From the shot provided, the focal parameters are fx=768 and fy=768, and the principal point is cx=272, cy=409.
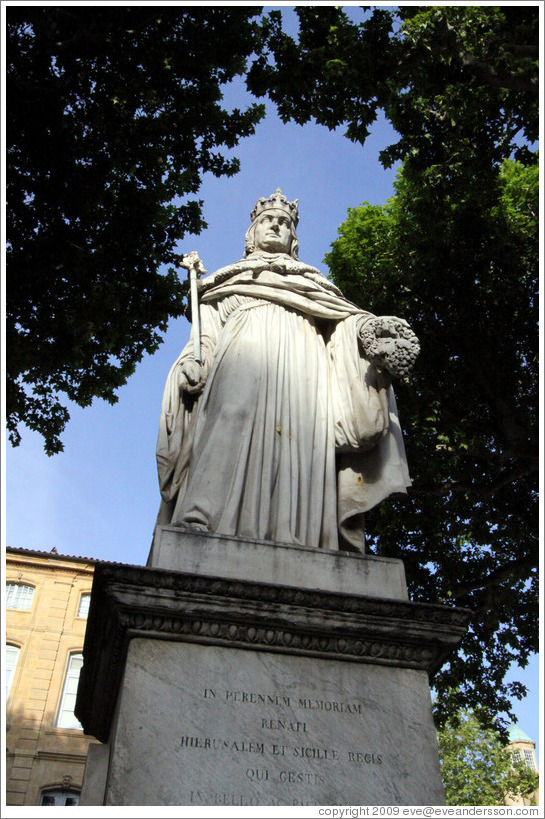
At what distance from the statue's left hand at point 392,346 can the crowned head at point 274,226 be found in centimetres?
202

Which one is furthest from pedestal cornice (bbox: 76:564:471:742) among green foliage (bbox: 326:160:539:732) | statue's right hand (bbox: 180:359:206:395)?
green foliage (bbox: 326:160:539:732)

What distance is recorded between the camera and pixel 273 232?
758 centimetres

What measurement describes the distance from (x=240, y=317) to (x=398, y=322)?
1.49 meters

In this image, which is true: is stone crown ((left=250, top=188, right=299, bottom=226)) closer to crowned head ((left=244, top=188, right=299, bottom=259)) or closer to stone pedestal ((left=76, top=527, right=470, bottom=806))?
crowned head ((left=244, top=188, right=299, bottom=259))

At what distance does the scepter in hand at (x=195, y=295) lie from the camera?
631cm

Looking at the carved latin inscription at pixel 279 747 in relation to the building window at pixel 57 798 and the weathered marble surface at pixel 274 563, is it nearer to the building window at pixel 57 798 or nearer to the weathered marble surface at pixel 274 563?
the weathered marble surface at pixel 274 563

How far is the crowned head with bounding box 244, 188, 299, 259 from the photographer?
7512mm

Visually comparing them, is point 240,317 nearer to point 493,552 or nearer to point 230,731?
point 230,731

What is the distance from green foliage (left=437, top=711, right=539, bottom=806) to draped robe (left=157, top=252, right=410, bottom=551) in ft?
78.4

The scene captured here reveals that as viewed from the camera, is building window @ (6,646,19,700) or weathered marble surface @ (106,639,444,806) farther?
building window @ (6,646,19,700)

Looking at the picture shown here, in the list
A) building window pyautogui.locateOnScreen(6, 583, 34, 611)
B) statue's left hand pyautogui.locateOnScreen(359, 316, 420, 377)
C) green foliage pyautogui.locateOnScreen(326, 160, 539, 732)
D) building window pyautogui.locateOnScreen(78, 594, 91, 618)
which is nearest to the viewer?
statue's left hand pyautogui.locateOnScreen(359, 316, 420, 377)

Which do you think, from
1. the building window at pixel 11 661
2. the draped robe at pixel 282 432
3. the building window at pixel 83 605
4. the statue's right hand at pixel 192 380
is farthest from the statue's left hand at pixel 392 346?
the building window at pixel 83 605

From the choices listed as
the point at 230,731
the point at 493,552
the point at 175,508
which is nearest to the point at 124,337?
the point at 175,508

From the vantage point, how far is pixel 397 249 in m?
15.4
